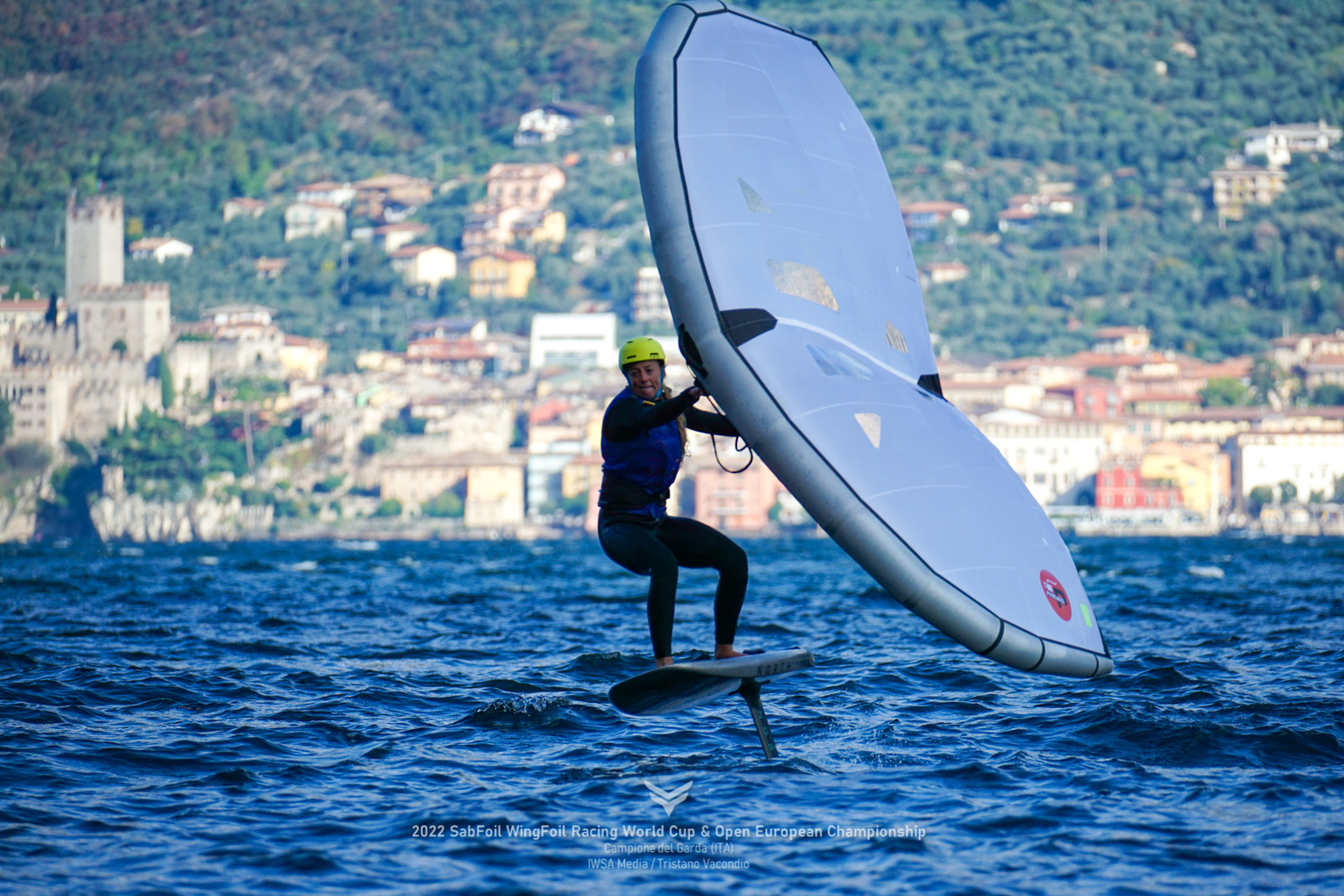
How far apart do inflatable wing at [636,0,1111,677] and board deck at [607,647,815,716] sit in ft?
3.14

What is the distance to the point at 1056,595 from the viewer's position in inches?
337

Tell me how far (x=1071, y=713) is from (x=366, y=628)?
10.7 m

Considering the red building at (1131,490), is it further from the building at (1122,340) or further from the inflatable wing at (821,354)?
the inflatable wing at (821,354)

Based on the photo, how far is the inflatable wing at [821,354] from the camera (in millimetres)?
8117

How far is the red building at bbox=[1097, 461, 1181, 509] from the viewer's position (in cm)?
12731

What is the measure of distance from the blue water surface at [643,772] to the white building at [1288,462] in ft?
397

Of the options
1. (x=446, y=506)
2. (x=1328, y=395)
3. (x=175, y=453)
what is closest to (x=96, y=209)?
(x=175, y=453)

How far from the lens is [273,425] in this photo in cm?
14625

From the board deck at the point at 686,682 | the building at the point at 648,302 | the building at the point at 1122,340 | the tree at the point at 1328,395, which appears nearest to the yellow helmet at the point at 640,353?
the board deck at the point at 686,682

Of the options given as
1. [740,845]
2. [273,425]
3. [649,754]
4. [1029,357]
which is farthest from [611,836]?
[1029,357]

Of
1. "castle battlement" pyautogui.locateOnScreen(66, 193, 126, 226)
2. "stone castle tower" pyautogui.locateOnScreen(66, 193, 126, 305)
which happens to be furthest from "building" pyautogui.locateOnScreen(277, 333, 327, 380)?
"castle battlement" pyautogui.locateOnScreen(66, 193, 126, 226)

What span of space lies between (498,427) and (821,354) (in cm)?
13452

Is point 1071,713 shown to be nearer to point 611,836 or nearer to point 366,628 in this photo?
point 611,836

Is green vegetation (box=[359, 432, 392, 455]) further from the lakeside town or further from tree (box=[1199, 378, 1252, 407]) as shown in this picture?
tree (box=[1199, 378, 1252, 407])
